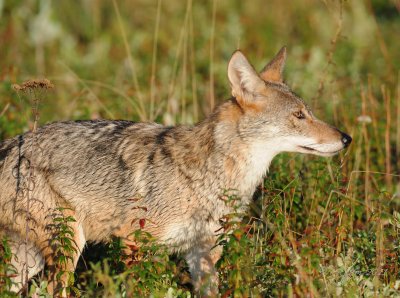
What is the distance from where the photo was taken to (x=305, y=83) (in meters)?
9.09

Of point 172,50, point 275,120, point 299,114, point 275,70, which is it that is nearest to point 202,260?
point 275,120

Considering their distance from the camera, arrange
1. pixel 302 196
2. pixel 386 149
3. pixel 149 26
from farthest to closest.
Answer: pixel 149 26, pixel 386 149, pixel 302 196

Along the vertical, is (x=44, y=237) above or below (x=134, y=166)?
below

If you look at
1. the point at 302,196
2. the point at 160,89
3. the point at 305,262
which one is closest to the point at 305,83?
the point at 160,89

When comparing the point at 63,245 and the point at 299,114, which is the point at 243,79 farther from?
the point at 63,245

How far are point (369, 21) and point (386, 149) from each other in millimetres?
5439

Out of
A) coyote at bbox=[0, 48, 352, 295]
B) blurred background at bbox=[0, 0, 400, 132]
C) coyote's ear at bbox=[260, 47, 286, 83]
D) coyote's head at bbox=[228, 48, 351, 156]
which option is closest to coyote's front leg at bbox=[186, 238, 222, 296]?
coyote at bbox=[0, 48, 352, 295]

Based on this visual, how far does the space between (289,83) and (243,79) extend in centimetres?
340

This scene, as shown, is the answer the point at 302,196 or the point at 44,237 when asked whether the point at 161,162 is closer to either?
the point at 44,237

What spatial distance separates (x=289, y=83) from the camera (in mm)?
8797

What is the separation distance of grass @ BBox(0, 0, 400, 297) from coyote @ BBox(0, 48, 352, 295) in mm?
264

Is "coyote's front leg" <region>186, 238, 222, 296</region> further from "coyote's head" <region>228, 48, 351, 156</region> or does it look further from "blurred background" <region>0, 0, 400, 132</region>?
"blurred background" <region>0, 0, 400, 132</region>

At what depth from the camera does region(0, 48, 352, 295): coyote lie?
17.5ft

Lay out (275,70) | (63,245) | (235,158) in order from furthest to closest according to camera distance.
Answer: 1. (275,70)
2. (235,158)
3. (63,245)
